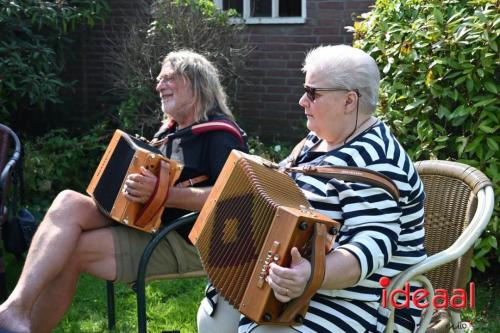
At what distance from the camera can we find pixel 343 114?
8.85ft

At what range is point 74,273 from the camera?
3.51 metres

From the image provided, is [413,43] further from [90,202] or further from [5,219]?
[5,219]

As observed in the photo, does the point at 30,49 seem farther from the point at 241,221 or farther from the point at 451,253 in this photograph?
the point at 451,253

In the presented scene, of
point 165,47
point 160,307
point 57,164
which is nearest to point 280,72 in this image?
point 165,47

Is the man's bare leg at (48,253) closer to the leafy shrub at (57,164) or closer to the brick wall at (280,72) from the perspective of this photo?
the leafy shrub at (57,164)

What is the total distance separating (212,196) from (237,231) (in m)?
0.25

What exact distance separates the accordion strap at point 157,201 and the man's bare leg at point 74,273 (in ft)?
0.58

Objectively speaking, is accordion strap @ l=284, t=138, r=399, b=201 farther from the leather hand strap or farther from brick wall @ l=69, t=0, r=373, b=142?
brick wall @ l=69, t=0, r=373, b=142

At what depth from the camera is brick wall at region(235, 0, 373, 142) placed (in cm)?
730

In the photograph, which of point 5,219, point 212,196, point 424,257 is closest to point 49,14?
point 5,219

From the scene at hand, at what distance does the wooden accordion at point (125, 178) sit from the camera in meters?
3.39

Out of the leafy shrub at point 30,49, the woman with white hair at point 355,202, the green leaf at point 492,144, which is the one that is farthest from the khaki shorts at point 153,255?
the leafy shrub at point 30,49

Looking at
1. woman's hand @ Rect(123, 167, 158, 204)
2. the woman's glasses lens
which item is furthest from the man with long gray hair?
the woman's glasses lens

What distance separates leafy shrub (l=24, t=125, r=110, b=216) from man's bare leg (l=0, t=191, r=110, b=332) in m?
2.41
